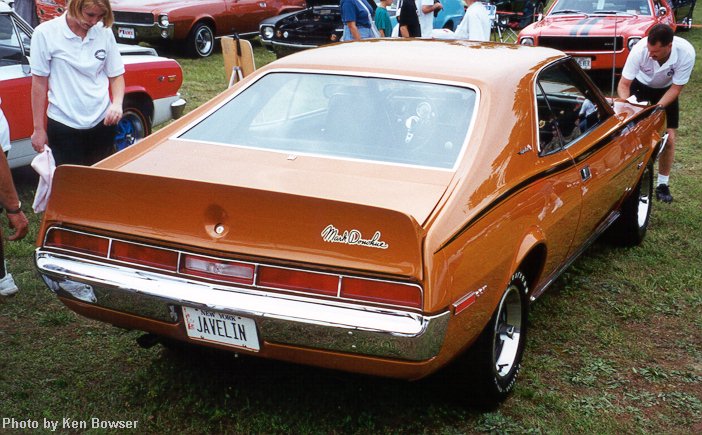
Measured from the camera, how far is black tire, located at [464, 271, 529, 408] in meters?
3.30

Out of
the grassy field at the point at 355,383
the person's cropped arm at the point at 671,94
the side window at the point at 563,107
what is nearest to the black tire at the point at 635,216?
the grassy field at the point at 355,383

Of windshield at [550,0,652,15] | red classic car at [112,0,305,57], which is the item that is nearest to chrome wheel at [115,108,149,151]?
red classic car at [112,0,305,57]

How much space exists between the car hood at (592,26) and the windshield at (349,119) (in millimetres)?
8005

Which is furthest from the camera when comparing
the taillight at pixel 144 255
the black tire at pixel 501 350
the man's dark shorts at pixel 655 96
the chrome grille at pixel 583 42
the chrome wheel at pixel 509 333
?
the chrome grille at pixel 583 42

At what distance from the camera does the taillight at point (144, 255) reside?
3062mm

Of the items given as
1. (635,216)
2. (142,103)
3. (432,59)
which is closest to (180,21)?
(142,103)

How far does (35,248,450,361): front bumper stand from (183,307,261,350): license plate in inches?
1.6

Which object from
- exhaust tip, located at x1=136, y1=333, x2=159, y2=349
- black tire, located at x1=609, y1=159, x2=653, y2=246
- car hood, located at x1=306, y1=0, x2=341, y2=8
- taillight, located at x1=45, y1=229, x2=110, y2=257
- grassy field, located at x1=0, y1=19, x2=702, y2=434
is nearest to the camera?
taillight, located at x1=45, y1=229, x2=110, y2=257

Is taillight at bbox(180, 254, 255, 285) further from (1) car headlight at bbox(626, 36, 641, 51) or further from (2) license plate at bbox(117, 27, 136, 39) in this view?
(2) license plate at bbox(117, 27, 136, 39)

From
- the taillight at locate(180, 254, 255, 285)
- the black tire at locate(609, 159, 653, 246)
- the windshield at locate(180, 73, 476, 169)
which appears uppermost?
the windshield at locate(180, 73, 476, 169)

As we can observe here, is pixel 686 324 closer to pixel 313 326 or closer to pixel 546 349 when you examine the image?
pixel 546 349

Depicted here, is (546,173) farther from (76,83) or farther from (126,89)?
(126,89)

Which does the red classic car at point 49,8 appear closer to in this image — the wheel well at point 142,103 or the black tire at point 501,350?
the wheel well at point 142,103
